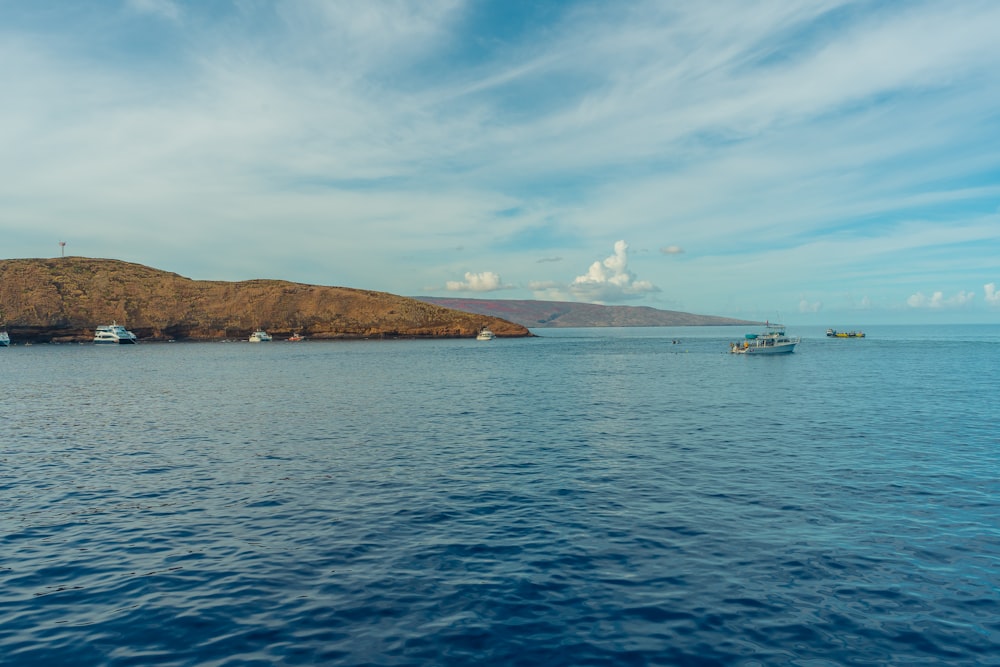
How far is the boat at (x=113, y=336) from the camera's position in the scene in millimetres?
185125

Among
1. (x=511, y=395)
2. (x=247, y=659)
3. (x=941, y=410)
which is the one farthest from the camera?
(x=511, y=395)

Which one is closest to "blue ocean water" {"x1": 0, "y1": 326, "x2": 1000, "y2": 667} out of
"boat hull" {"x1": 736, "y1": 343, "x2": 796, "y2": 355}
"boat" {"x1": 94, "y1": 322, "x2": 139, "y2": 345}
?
"boat hull" {"x1": 736, "y1": 343, "x2": 796, "y2": 355}

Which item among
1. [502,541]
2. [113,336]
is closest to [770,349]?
[502,541]

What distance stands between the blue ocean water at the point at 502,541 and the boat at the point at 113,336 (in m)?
164

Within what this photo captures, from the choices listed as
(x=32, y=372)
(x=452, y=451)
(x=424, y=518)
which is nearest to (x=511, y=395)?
(x=452, y=451)

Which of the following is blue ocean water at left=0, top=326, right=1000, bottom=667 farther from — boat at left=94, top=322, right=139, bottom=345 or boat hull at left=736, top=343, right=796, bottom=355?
boat at left=94, top=322, right=139, bottom=345

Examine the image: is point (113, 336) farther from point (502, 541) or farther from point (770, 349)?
point (502, 541)

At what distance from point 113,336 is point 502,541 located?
205355mm

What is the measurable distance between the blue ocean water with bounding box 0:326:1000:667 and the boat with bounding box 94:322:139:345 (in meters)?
164

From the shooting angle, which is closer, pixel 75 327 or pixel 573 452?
pixel 573 452

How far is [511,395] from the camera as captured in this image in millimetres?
58312

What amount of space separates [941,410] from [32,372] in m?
110

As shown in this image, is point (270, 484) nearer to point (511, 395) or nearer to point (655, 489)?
point (655, 489)

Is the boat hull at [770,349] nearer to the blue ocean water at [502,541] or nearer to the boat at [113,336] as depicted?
the blue ocean water at [502,541]
